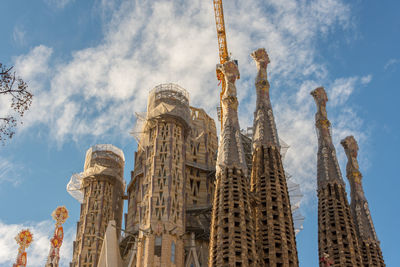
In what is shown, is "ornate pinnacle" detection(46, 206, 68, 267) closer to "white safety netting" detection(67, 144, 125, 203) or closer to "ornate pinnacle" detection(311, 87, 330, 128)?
"white safety netting" detection(67, 144, 125, 203)

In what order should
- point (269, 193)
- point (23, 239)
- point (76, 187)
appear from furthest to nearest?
1. point (23, 239)
2. point (76, 187)
3. point (269, 193)

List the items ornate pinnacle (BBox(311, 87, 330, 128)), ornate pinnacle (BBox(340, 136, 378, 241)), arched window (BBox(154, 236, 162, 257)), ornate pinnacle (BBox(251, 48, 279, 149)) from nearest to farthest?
arched window (BBox(154, 236, 162, 257)), ornate pinnacle (BBox(251, 48, 279, 149)), ornate pinnacle (BBox(340, 136, 378, 241)), ornate pinnacle (BBox(311, 87, 330, 128))

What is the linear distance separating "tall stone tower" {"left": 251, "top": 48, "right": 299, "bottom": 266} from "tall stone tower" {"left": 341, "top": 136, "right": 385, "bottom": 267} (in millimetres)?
9218

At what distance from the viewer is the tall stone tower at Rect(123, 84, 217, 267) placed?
43000mm

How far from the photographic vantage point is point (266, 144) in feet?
161

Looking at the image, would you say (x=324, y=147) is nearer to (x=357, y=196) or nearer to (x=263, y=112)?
(x=357, y=196)

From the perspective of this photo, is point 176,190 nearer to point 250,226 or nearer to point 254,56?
point 250,226

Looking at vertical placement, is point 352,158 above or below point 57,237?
above

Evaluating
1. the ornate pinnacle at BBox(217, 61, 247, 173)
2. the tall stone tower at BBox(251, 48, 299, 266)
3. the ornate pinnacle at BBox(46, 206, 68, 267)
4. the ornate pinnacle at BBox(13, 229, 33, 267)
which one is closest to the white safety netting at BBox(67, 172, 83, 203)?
the ornate pinnacle at BBox(46, 206, 68, 267)

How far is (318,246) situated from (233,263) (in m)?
12.8

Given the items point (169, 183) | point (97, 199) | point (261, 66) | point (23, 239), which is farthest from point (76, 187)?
point (261, 66)

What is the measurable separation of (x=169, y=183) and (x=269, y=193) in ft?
27.9

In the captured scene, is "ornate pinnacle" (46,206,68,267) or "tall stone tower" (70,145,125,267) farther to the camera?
"ornate pinnacle" (46,206,68,267)

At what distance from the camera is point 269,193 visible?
4516cm
